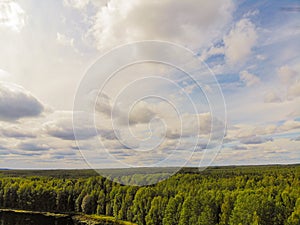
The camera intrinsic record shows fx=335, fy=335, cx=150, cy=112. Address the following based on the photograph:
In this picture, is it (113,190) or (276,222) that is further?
(113,190)

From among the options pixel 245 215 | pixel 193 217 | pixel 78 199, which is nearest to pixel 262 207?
pixel 245 215

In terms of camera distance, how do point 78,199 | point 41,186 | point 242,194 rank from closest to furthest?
point 242,194
point 78,199
point 41,186

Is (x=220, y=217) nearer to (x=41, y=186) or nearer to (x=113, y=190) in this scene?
(x=113, y=190)

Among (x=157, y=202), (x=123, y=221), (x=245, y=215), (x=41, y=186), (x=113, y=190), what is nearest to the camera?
(x=245, y=215)

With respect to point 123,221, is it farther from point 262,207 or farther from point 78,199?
point 262,207

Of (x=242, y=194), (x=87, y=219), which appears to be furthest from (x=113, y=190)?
(x=242, y=194)

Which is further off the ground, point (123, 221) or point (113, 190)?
point (113, 190)
